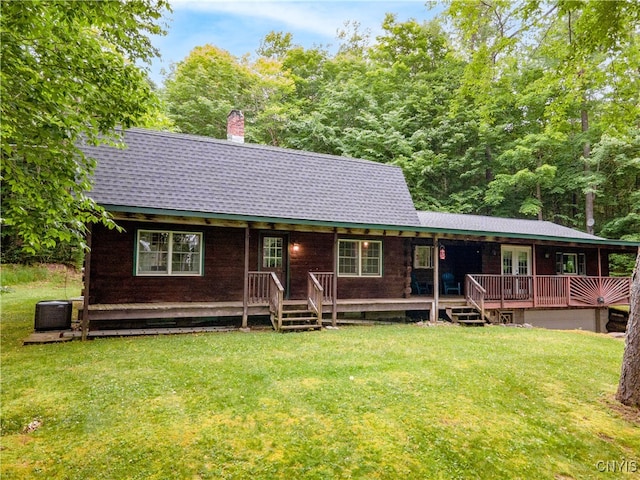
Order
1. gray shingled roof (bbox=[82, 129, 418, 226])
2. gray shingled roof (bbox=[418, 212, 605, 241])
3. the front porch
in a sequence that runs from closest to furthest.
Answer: the front porch
gray shingled roof (bbox=[82, 129, 418, 226])
gray shingled roof (bbox=[418, 212, 605, 241])

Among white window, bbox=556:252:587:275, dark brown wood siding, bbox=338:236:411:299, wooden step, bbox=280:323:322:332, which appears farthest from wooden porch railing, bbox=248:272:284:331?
white window, bbox=556:252:587:275

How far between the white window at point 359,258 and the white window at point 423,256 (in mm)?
2984

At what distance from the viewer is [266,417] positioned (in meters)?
4.46

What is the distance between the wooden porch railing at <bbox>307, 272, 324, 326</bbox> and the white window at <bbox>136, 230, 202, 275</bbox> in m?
3.07

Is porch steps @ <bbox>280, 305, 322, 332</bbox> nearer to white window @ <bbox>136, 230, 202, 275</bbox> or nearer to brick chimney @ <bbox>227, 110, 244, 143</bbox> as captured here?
white window @ <bbox>136, 230, 202, 275</bbox>

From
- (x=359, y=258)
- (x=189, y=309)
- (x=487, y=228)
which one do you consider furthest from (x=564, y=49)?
(x=189, y=309)

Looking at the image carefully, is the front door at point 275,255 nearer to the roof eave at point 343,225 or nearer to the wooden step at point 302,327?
the roof eave at point 343,225

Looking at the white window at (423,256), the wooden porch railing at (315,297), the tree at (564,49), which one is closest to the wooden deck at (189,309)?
the wooden porch railing at (315,297)

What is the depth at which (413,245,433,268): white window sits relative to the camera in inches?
588

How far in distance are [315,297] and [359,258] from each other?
2.70m

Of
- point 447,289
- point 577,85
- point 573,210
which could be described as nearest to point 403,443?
point 577,85

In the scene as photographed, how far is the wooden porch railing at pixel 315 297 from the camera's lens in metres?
9.83

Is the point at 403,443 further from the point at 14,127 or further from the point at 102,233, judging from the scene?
the point at 102,233

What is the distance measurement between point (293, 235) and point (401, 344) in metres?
4.78
